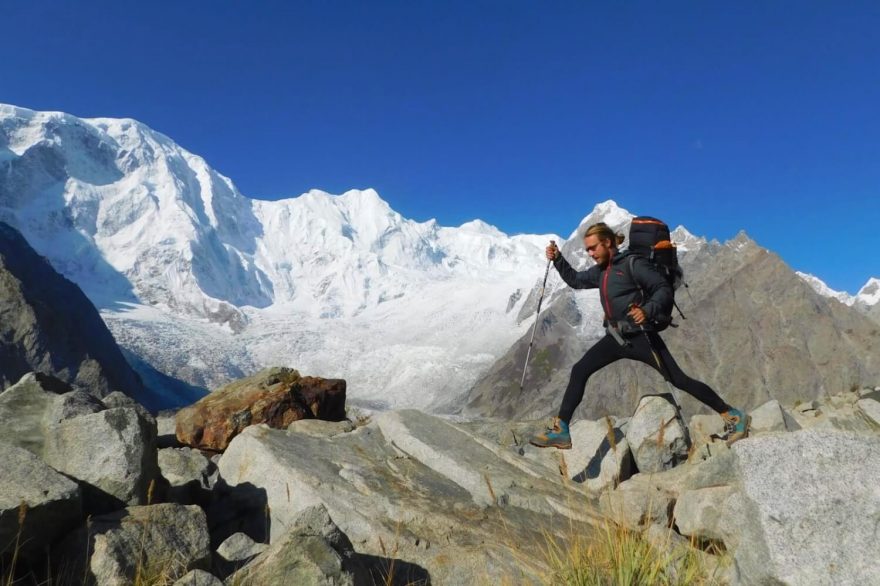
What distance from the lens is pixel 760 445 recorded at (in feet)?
12.4

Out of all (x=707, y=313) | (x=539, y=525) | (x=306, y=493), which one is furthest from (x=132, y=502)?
(x=707, y=313)

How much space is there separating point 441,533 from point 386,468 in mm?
1998

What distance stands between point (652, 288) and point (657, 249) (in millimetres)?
549

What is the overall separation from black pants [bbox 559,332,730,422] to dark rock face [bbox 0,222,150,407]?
413 feet

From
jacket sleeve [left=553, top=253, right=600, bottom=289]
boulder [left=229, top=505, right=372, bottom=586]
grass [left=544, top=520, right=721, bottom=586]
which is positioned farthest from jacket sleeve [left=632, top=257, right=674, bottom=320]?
boulder [left=229, top=505, right=372, bottom=586]

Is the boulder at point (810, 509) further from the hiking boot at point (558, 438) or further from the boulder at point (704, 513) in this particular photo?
the hiking boot at point (558, 438)

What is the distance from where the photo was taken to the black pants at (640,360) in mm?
7836

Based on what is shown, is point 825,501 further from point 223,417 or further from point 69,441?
point 223,417

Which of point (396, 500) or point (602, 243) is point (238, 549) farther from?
point (602, 243)

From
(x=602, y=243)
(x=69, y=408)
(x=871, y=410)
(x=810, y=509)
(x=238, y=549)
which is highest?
(x=871, y=410)

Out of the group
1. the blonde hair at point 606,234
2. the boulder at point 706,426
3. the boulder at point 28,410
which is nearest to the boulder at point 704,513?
the blonde hair at point 606,234

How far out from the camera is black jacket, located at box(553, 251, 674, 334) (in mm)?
7543

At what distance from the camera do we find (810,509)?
3504 mm

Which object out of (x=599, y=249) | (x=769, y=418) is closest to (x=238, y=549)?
(x=599, y=249)
